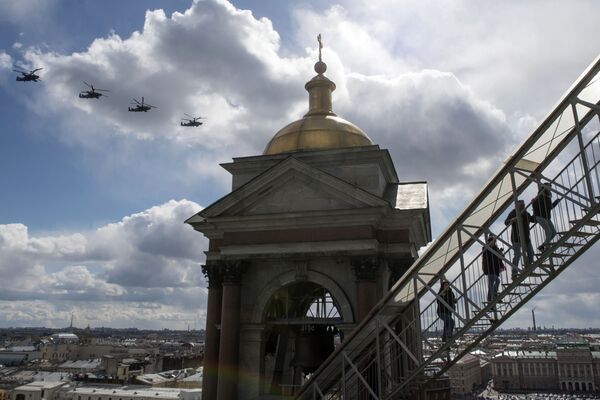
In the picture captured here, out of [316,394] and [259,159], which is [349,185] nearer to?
[259,159]

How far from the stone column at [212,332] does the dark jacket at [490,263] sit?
10.9 meters

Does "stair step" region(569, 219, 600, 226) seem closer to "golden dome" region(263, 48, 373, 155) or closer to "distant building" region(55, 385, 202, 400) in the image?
"golden dome" region(263, 48, 373, 155)

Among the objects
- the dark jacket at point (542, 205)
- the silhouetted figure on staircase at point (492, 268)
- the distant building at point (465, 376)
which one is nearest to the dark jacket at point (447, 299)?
the silhouetted figure on staircase at point (492, 268)

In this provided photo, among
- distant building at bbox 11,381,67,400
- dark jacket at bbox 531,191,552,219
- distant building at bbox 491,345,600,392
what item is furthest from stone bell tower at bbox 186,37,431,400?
distant building at bbox 491,345,600,392

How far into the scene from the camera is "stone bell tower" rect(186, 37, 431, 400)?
19125 millimetres

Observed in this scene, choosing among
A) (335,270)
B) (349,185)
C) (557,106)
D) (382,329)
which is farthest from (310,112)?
(557,106)

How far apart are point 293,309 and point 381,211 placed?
24.3ft

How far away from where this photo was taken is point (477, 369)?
150 m

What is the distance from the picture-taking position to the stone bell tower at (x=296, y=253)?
1912 centimetres

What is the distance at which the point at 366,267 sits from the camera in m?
18.8

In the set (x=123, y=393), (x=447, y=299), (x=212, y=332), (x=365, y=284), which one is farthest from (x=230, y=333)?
(x=123, y=393)

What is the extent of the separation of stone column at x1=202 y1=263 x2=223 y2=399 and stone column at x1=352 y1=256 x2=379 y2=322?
5.65 m

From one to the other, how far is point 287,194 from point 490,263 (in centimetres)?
893

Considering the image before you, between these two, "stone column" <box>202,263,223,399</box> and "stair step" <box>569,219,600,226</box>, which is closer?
"stair step" <box>569,219,600,226</box>
